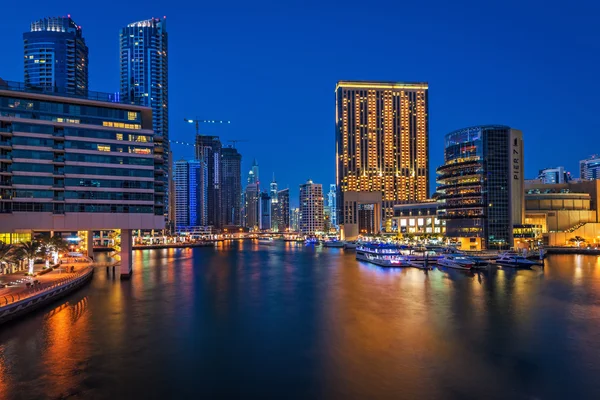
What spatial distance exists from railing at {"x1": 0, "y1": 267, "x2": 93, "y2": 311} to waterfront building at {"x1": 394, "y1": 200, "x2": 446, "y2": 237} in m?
126

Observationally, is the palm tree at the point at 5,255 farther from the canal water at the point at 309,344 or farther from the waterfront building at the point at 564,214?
the waterfront building at the point at 564,214

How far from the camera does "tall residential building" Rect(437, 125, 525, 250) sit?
389 ft

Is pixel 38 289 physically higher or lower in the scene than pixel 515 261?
higher

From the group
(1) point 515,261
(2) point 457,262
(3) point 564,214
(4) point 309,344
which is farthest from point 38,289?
(3) point 564,214

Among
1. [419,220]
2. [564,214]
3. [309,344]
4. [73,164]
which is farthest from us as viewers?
[419,220]

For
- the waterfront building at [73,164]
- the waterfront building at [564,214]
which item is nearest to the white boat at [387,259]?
the waterfront building at [73,164]

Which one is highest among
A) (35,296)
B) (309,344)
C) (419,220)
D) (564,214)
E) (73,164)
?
(73,164)

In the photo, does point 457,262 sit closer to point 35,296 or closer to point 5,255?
point 35,296

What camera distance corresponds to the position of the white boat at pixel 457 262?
82375 mm

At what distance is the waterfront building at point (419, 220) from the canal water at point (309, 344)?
110812 millimetres

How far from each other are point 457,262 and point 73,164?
66.7 metres

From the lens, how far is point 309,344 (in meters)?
32.1

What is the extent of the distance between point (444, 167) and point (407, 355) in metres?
110

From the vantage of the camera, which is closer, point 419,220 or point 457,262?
point 457,262
